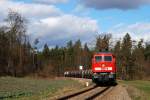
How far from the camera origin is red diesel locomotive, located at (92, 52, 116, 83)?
47.5 meters

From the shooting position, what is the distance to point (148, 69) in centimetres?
13388

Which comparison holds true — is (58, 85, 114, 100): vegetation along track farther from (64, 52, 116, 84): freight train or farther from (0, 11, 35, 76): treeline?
(0, 11, 35, 76): treeline

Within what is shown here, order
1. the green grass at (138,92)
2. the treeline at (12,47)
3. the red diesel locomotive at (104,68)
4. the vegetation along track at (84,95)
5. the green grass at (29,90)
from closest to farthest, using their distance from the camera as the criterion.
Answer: the vegetation along track at (84,95) < the green grass at (29,90) < the green grass at (138,92) < the red diesel locomotive at (104,68) < the treeline at (12,47)

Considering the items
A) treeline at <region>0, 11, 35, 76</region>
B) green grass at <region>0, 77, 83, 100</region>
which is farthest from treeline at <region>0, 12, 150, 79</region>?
green grass at <region>0, 77, 83, 100</region>

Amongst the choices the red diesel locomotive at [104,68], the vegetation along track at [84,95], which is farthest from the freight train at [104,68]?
the vegetation along track at [84,95]

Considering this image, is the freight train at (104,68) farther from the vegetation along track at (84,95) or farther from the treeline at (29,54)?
the treeline at (29,54)

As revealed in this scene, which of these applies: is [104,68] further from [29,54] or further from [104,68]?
[29,54]

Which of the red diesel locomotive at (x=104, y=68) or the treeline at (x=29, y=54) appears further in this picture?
the treeline at (x=29, y=54)

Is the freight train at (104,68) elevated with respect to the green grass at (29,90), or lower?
elevated

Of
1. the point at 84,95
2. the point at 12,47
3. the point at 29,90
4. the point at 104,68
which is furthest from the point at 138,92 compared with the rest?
the point at 12,47

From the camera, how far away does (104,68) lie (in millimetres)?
47656

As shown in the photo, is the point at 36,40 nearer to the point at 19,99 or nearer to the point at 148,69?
the point at 148,69

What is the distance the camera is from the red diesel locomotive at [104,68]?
47531 mm

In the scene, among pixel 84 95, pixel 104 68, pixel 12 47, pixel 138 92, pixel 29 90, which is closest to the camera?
pixel 84 95
